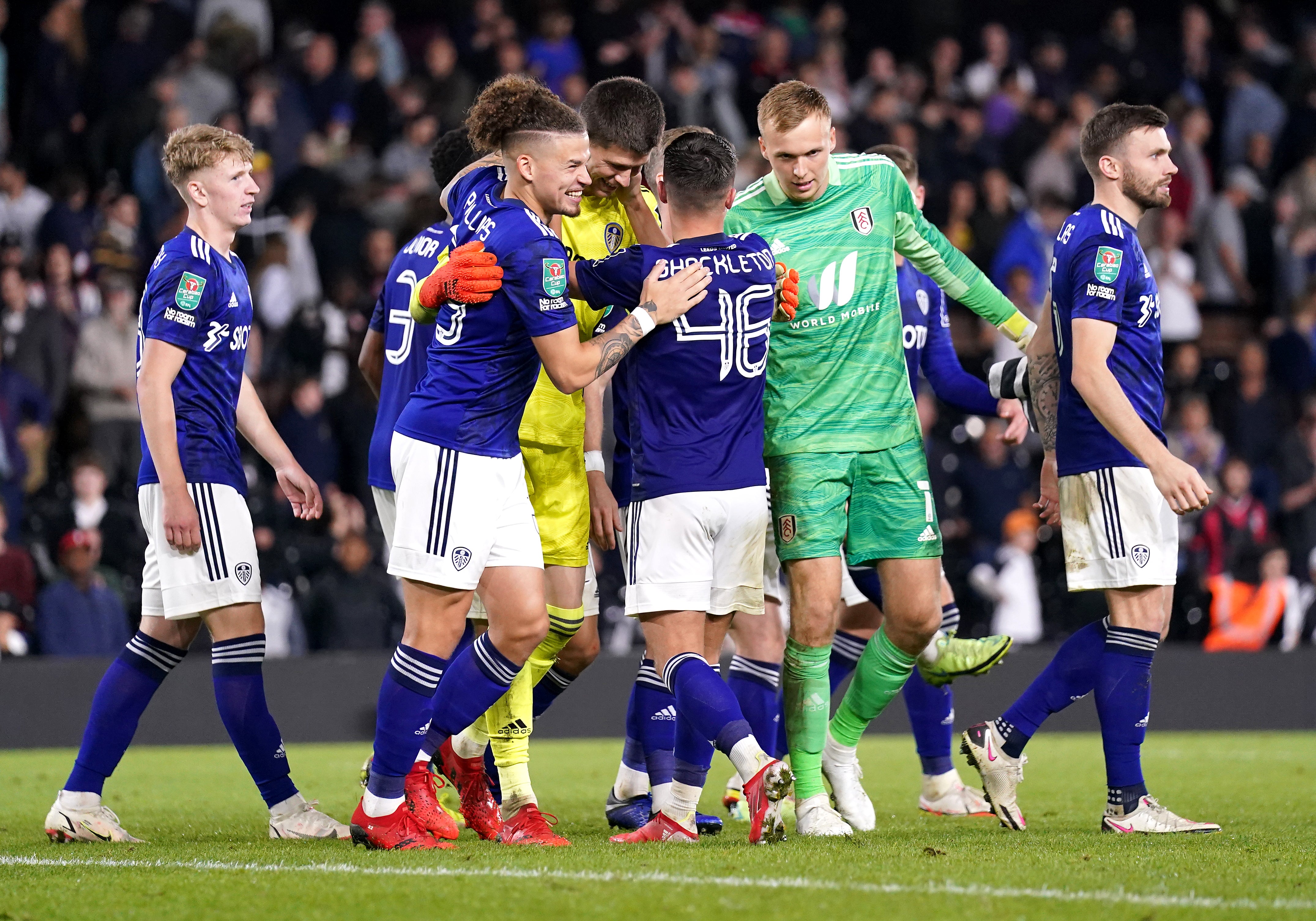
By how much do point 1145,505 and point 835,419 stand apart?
1164 millimetres

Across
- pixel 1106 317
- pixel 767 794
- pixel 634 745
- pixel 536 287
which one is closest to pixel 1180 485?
pixel 1106 317

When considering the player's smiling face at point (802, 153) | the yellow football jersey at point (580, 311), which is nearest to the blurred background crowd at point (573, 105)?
the yellow football jersey at point (580, 311)

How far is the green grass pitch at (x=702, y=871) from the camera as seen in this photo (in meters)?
4.02

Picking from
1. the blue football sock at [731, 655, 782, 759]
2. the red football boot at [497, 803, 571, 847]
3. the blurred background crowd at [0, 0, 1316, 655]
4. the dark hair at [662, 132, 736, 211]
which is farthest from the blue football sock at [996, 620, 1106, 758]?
the blurred background crowd at [0, 0, 1316, 655]

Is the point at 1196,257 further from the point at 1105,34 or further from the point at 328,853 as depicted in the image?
the point at 328,853

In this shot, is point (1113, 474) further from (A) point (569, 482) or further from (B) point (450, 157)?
(B) point (450, 157)

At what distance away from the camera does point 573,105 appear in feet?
49.8

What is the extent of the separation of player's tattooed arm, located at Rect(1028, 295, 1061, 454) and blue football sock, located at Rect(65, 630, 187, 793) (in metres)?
3.43

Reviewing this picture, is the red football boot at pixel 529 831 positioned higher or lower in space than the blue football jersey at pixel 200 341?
lower

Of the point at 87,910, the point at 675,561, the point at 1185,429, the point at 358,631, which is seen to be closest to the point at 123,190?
the point at 358,631

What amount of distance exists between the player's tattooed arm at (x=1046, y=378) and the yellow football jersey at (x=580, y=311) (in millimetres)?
1580

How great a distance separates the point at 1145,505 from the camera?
19.1ft

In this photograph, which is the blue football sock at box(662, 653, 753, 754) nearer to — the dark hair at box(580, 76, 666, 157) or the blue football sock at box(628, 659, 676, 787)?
the blue football sock at box(628, 659, 676, 787)

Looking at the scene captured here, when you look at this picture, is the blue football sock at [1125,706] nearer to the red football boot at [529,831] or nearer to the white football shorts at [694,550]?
the white football shorts at [694,550]
